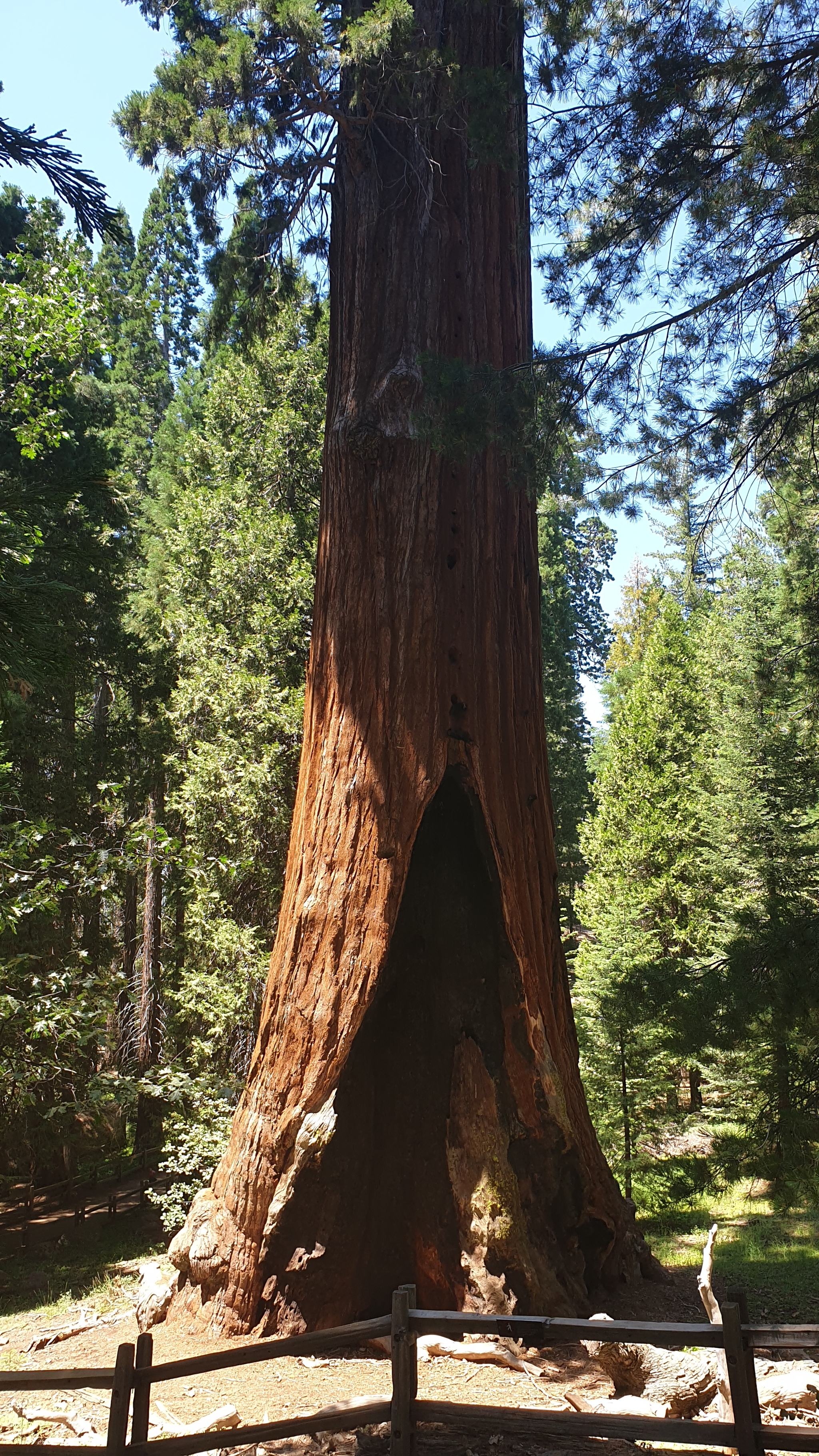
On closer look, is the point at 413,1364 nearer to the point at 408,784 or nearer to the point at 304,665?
the point at 408,784

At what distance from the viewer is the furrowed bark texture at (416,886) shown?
589 cm

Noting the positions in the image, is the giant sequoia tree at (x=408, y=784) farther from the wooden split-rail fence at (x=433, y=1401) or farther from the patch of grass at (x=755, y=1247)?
the wooden split-rail fence at (x=433, y=1401)

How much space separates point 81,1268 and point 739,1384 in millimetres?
10863

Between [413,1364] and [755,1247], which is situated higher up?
[413,1364]

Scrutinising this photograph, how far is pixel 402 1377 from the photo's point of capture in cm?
421

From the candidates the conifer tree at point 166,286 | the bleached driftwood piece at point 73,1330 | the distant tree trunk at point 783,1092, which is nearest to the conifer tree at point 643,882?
the distant tree trunk at point 783,1092

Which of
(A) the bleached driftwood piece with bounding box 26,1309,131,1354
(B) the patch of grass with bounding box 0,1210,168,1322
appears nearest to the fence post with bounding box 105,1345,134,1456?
(A) the bleached driftwood piece with bounding box 26,1309,131,1354

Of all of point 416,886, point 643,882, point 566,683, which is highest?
point 566,683

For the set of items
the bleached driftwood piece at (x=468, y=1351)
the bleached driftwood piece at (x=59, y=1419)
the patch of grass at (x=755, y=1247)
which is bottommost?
the patch of grass at (x=755, y=1247)

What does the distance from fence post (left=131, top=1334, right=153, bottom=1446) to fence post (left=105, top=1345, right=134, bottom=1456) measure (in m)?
0.03

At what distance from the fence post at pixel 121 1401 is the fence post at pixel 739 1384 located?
7.78ft

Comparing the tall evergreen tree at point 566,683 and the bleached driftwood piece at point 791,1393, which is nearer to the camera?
the bleached driftwood piece at point 791,1393

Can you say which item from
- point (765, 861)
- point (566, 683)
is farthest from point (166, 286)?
point (765, 861)

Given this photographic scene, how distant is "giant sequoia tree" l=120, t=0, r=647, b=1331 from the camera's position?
5.92 metres
